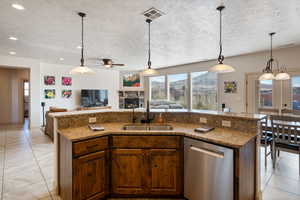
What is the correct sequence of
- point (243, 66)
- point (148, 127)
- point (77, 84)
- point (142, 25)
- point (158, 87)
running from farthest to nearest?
point (158, 87) < point (77, 84) < point (243, 66) < point (142, 25) < point (148, 127)

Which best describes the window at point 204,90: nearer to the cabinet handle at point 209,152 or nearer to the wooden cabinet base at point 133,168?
the wooden cabinet base at point 133,168

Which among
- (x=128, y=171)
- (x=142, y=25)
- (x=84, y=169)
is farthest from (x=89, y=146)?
(x=142, y=25)

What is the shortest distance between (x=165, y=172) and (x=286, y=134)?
2.29m

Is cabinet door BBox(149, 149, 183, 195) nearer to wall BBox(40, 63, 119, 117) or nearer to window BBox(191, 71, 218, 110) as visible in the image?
window BBox(191, 71, 218, 110)

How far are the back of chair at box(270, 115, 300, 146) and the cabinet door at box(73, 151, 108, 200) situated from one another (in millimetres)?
2919

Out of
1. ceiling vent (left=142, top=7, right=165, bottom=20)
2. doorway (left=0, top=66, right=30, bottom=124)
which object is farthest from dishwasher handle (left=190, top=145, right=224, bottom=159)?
doorway (left=0, top=66, right=30, bottom=124)

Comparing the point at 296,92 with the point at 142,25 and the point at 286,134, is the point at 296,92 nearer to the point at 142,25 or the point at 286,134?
the point at 286,134

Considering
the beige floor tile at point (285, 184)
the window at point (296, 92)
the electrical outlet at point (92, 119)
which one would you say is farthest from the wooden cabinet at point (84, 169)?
the window at point (296, 92)

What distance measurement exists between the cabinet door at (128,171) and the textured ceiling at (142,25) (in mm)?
2166

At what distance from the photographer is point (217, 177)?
68.9 inches

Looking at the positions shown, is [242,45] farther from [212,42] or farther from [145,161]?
[145,161]

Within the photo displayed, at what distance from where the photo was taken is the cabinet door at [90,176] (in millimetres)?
1834

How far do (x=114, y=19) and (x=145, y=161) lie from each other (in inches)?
98.7

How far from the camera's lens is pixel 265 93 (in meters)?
5.35
